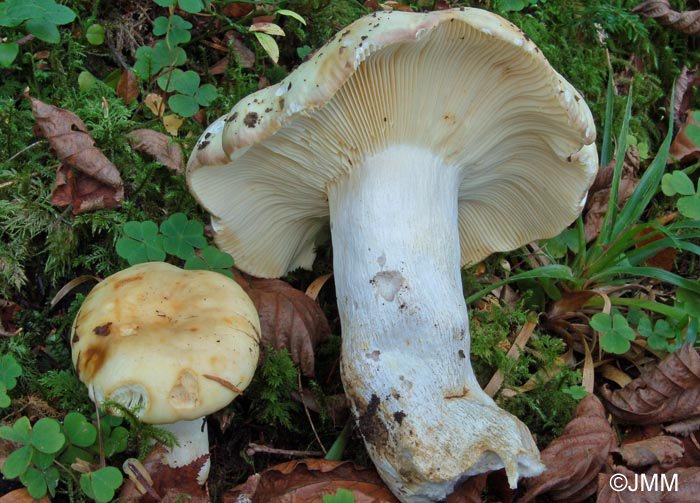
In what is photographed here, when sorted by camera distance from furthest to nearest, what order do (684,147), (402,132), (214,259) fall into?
1. (684,147)
2. (214,259)
3. (402,132)

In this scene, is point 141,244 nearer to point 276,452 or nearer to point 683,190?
point 276,452

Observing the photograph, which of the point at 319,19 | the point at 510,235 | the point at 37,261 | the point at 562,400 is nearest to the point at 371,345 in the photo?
the point at 562,400

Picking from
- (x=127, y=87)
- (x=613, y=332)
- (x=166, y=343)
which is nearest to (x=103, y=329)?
(x=166, y=343)

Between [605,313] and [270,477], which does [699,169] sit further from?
[270,477]

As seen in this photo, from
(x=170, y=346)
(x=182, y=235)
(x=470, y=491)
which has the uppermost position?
(x=170, y=346)

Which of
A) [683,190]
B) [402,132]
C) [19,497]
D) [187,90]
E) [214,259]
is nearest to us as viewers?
[19,497]

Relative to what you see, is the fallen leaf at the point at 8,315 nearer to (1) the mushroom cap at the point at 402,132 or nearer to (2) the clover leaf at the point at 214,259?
(2) the clover leaf at the point at 214,259

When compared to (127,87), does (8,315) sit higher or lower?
lower

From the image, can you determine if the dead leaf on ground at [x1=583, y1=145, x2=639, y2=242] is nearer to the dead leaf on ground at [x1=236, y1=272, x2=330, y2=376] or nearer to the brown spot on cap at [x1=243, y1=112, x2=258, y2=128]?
the dead leaf on ground at [x1=236, y1=272, x2=330, y2=376]
